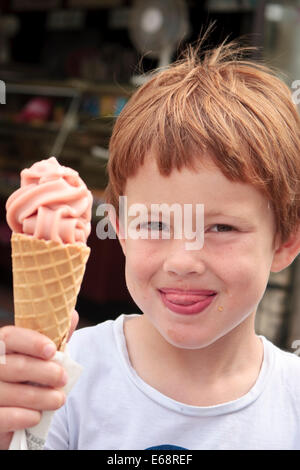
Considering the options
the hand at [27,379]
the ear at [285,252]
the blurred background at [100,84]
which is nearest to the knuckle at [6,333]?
the hand at [27,379]

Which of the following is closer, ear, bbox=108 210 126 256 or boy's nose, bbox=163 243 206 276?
boy's nose, bbox=163 243 206 276

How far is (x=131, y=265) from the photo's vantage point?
4.52ft

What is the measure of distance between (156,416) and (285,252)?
50 centimetres

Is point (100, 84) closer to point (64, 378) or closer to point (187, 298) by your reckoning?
point (187, 298)

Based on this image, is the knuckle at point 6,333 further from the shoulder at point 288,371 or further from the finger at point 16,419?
the shoulder at point 288,371

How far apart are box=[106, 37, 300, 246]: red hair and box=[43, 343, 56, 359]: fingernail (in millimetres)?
434

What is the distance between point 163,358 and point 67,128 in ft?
14.1

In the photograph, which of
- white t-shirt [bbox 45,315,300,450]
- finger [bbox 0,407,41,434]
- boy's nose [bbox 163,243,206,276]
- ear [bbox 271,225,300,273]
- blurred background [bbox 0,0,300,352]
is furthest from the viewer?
blurred background [bbox 0,0,300,352]

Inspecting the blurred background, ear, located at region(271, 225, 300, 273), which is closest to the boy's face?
ear, located at region(271, 225, 300, 273)

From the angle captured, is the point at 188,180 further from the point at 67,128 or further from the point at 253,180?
the point at 67,128

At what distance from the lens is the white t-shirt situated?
1.41 metres

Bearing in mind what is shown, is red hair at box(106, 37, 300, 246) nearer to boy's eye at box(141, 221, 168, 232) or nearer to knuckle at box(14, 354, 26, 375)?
boy's eye at box(141, 221, 168, 232)

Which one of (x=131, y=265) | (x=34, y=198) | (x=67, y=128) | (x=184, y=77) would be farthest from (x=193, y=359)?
(x=67, y=128)

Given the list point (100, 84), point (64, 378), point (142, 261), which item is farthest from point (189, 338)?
point (100, 84)
